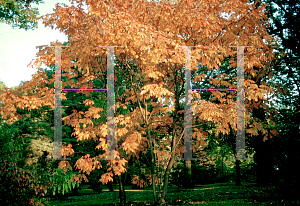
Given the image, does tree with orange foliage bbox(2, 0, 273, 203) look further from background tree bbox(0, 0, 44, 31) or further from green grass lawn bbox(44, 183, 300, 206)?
background tree bbox(0, 0, 44, 31)

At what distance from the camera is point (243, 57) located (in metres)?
6.23

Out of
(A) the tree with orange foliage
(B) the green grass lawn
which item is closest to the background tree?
(A) the tree with orange foliage

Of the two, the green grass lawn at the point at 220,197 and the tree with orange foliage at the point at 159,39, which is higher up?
the tree with orange foliage at the point at 159,39

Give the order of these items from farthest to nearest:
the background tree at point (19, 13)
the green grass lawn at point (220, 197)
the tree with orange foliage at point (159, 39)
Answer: the background tree at point (19, 13) → the green grass lawn at point (220, 197) → the tree with orange foliage at point (159, 39)

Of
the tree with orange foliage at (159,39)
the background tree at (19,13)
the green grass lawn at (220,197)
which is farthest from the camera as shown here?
the background tree at (19,13)

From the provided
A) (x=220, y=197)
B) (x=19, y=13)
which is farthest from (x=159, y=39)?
(x=19, y=13)

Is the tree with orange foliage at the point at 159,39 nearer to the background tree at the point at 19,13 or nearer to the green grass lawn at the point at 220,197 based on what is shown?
the green grass lawn at the point at 220,197

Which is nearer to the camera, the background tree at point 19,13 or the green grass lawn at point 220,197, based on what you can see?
the green grass lawn at point 220,197

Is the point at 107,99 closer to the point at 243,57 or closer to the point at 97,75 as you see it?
the point at 97,75

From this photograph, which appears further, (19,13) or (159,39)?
(19,13)

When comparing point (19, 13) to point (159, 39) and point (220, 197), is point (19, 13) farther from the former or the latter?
point (220, 197)

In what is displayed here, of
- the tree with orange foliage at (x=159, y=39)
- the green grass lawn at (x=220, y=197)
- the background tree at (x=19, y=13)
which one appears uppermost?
the background tree at (x=19, y=13)

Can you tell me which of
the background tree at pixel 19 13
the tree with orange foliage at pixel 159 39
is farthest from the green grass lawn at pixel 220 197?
the background tree at pixel 19 13

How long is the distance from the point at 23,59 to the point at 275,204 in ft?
29.9
